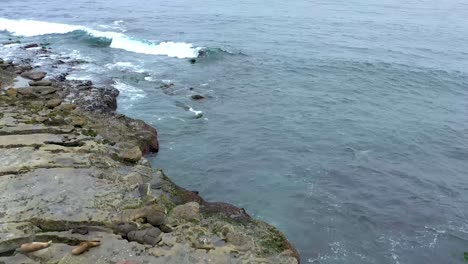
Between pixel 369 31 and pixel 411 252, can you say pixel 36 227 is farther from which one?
pixel 369 31

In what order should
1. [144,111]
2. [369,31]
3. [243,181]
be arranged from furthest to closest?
[369,31] → [144,111] → [243,181]

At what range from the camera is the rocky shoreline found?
13.7m

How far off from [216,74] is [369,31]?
2409 cm

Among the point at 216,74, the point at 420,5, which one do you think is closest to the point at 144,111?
the point at 216,74

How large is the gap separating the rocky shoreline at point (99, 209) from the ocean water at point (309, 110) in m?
2.89

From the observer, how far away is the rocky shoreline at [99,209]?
13.7m

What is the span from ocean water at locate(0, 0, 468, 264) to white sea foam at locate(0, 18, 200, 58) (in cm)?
22

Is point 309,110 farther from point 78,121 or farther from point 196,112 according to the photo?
point 78,121

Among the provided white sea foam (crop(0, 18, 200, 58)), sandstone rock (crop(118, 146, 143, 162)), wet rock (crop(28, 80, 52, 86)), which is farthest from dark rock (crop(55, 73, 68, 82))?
sandstone rock (crop(118, 146, 143, 162))

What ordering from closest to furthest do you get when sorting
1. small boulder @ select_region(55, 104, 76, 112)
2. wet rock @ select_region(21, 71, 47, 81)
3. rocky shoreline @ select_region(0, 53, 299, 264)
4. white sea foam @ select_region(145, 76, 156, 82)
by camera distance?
rocky shoreline @ select_region(0, 53, 299, 264)
small boulder @ select_region(55, 104, 76, 112)
wet rock @ select_region(21, 71, 47, 81)
white sea foam @ select_region(145, 76, 156, 82)

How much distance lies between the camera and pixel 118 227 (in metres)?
14.5

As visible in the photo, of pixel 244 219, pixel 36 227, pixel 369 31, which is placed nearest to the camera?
pixel 36 227

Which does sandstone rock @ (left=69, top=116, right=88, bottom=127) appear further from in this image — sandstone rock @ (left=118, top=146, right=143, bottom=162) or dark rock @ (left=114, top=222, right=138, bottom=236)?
dark rock @ (left=114, top=222, right=138, bottom=236)

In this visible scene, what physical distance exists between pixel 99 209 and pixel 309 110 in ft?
62.9
